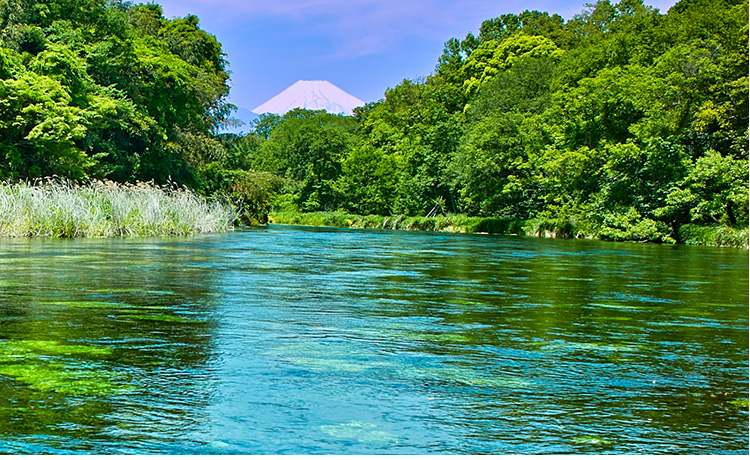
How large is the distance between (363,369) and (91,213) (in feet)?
64.8

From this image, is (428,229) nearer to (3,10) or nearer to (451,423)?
(3,10)

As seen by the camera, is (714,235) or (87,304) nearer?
(87,304)

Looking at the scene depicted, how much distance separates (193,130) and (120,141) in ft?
24.9

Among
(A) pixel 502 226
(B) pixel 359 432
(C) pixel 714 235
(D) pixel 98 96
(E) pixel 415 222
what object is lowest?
(B) pixel 359 432

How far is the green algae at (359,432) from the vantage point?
3.16 m

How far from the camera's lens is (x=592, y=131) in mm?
41906

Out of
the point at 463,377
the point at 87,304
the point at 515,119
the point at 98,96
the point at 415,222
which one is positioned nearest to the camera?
the point at 463,377

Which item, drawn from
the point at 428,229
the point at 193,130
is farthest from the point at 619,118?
the point at 193,130

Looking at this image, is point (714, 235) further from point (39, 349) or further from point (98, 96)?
point (39, 349)

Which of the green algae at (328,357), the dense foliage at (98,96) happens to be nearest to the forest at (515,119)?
the dense foliage at (98,96)

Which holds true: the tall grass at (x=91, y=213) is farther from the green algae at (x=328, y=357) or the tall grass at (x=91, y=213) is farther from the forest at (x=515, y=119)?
the green algae at (x=328, y=357)

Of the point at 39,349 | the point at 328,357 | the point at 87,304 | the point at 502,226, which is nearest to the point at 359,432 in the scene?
the point at 328,357

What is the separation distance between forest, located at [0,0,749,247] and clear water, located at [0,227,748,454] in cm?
2193

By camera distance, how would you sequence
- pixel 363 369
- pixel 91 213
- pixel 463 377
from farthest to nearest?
1. pixel 91 213
2. pixel 363 369
3. pixel 463 377
